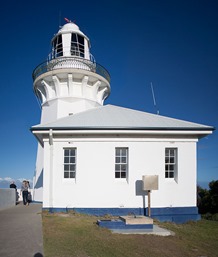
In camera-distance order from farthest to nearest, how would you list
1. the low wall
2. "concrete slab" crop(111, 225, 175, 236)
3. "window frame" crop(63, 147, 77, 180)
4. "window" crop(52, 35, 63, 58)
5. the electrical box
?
"window" crop(52, 35, 63, 58), the low wall, "window frame" crop(63, 147, 77, 180), the electrical box, "concrete slab" crop(111, 225, 175, 236)

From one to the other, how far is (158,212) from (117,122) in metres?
4.47

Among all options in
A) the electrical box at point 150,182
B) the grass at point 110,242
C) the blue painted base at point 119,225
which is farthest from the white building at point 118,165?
the blue painted base at point 119,225

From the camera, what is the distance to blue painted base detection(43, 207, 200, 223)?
33.1ft

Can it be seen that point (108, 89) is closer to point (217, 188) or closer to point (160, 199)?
point (160, 199)

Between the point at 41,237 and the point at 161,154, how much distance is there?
6.28 metres

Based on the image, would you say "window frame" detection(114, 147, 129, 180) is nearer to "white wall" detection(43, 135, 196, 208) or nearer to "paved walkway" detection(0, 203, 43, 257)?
"white wall" detection(43, 135, 196, 208)

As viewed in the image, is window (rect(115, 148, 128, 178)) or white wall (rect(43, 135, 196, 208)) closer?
white wall (rect(43, 135, 196, 208))

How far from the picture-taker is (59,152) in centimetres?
1044

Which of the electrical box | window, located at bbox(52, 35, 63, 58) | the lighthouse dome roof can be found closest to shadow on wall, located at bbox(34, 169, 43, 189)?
the electrical box

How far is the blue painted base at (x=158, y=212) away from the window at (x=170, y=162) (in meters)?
1.55

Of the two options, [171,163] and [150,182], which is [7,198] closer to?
[150,182]

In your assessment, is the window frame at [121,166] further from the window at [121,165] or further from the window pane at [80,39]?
the window pane at [80,39]

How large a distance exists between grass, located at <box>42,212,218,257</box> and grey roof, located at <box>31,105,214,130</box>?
3950 millimetres

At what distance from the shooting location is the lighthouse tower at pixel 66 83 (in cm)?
1565
